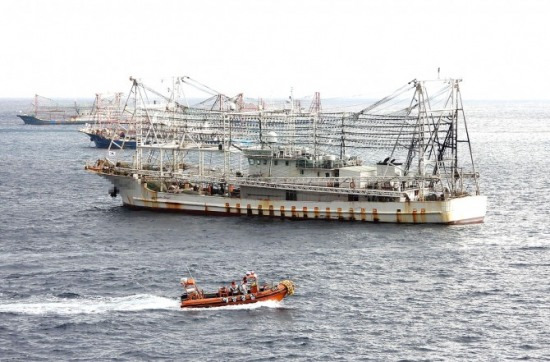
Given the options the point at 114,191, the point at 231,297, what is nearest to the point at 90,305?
the point at 231,297

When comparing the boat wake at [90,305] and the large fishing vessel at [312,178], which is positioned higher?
the large fishing vessel at [312,178]

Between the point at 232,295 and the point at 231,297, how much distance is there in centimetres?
51

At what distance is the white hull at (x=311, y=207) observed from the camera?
4370 inches

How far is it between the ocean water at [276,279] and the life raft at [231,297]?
695mm

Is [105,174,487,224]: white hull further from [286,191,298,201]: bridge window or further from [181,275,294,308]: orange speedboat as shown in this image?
[181,275,294,308]: orange speedboat

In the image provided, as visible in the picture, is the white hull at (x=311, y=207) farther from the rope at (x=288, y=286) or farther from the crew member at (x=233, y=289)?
the crew member at (x=233, y=289)

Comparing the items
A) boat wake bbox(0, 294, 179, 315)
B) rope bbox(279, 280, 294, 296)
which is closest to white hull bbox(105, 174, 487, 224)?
rope bbox(279, 280, 294, 296)

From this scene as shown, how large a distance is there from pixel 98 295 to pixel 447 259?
34763mm

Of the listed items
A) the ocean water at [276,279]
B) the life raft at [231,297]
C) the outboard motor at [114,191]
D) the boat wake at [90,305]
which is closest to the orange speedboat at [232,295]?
the life raft at [231,297]

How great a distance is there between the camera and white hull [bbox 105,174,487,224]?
364 feet

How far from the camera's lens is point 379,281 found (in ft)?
283

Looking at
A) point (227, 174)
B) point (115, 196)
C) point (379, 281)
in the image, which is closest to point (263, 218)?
point (227, 174)

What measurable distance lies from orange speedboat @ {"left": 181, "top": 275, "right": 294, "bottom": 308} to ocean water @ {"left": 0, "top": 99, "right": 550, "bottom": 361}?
0.75 meters

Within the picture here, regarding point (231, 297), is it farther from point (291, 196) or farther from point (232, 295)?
point (291, 196)
